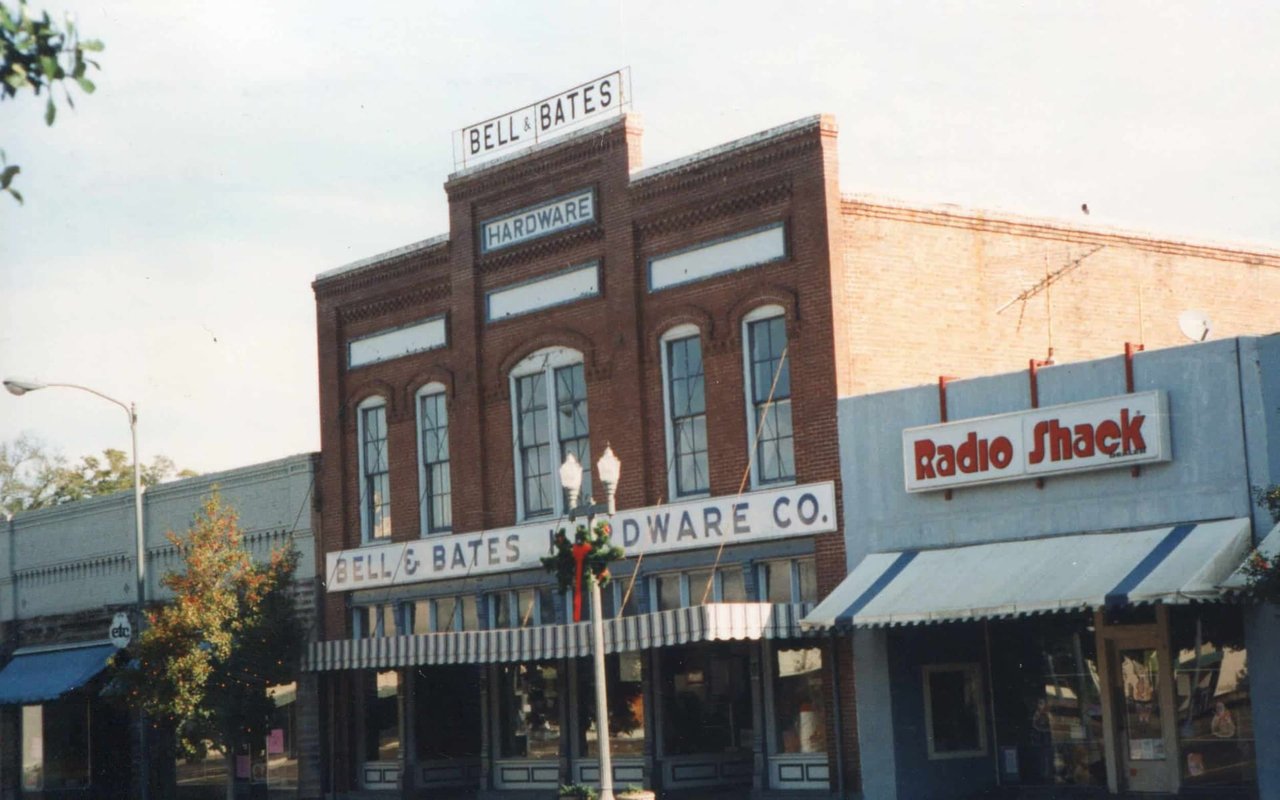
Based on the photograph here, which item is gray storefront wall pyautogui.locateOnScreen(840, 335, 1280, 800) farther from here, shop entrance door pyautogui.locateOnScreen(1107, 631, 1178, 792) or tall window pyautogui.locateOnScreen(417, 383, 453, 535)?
tall window pyautogui.locateOnScreen(417, 383, 453, 535)

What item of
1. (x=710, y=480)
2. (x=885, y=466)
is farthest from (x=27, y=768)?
(x=885, y=466)

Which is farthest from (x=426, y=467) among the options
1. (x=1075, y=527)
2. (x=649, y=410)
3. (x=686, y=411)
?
(x=1075, y=527)

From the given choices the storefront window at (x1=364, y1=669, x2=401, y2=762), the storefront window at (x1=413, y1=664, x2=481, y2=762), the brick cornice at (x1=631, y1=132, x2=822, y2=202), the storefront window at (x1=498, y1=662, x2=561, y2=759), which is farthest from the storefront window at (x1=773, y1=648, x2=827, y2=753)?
the storefront window at (x1=364, y1=669, x2=401, y2=762)

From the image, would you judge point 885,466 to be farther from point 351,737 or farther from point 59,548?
point 59,548

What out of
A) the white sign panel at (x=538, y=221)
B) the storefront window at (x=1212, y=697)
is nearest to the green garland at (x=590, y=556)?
the storefront window at (x=1212, y=697)

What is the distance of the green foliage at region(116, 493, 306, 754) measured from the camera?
3569 centimetres

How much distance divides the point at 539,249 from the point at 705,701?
28.1 ft

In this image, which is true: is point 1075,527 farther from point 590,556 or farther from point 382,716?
point 382,716

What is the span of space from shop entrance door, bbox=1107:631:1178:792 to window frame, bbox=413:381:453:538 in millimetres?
14145

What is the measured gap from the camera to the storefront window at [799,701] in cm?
2917

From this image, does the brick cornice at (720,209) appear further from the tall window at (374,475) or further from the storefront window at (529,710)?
the tall window at (374,475)

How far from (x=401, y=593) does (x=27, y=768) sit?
15572 mm

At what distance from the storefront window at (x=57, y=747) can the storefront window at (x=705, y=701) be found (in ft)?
Answer: 65.5

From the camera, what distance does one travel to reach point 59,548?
155 feet
